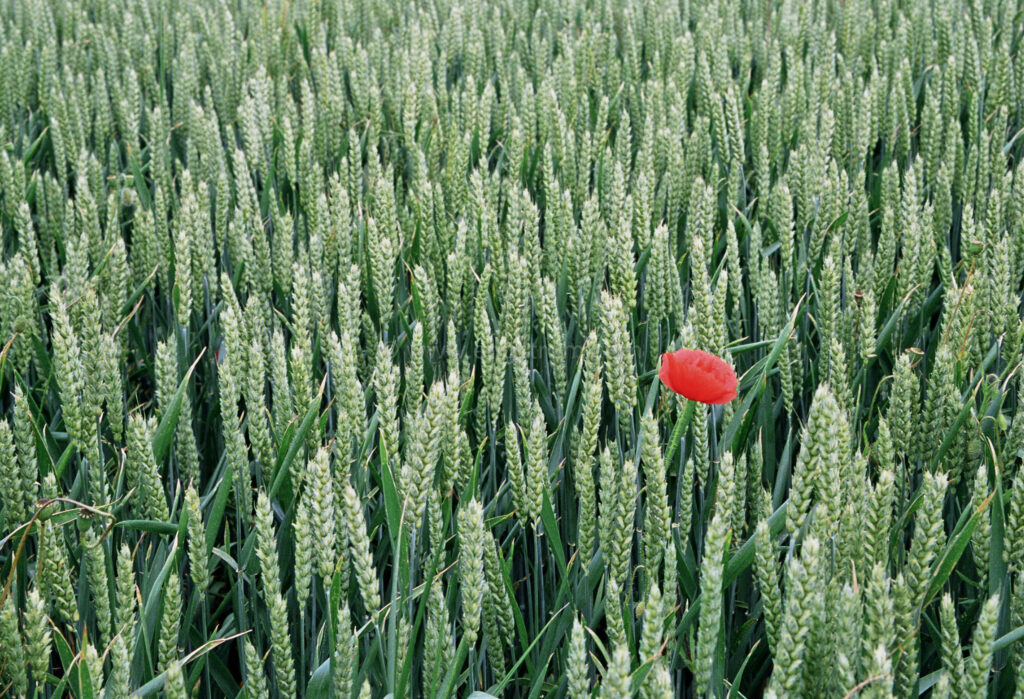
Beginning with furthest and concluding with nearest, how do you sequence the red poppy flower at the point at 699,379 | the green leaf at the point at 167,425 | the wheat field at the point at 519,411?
the green leaf at the point at 167,425 < the red poppy flower at the point at 699,379 < the wheat field at the point at 519,411

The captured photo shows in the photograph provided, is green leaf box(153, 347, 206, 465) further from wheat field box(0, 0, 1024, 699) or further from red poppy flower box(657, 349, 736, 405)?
red poppy flower box(657, 349, 736, 405)

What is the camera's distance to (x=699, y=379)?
80 centimetres

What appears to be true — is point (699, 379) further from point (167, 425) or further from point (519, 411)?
point (167, 425)

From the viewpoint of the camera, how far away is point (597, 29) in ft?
8.17

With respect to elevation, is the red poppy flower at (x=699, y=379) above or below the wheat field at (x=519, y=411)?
above

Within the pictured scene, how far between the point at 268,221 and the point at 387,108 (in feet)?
2.08

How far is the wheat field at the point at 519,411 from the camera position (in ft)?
2.28

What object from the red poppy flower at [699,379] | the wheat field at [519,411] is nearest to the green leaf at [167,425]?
the wheat field at [519,411]

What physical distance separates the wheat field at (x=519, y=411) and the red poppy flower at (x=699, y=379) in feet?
0.18

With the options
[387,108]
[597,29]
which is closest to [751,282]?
[387,108]

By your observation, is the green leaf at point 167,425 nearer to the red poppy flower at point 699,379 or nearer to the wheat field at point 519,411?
the wheat field at point 519,411

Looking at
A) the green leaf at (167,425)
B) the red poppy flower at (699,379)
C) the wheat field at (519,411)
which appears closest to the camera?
the wheat field at (519,411)

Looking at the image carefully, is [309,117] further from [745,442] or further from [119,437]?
[745,442]

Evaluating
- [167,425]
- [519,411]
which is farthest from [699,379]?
[167,425]
